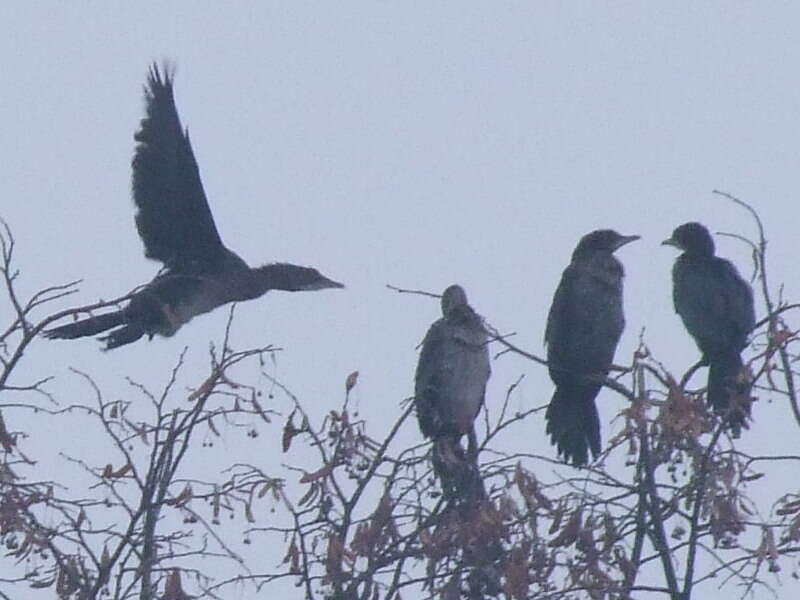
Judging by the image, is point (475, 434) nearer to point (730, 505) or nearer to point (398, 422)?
point (398, 422)

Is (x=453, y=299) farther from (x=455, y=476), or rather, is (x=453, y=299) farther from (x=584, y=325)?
(x=455, y=476)

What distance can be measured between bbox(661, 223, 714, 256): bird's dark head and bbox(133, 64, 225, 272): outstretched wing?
250 cm

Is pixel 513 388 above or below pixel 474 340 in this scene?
below

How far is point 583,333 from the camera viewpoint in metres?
9.31

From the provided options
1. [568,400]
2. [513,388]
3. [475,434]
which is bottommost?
[513,388]

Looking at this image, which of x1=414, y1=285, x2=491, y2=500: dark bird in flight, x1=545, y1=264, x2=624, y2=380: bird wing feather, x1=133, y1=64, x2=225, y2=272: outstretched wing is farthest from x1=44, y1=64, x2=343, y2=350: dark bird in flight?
x1=545, y1=264, x2=624, y2=380: bird wing feather

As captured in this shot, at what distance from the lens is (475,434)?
7.94 meters

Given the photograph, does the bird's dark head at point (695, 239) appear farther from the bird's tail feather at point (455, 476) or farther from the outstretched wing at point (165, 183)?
the bird's tail feather at point (455, 476)

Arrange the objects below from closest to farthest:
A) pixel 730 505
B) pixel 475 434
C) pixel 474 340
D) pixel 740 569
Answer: pixel 730 505, pixel 740 569, pixel 475 434, pixel 474 340

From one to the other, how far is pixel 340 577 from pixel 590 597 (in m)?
0.79

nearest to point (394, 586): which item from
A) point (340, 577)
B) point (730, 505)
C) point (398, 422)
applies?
point (340, 577)

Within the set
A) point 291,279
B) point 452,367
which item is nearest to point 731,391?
point 452,367

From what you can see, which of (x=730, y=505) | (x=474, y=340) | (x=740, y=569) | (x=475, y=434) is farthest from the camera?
(x=474, y=340)

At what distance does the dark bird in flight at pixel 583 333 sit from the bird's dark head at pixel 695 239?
0.28 m
